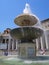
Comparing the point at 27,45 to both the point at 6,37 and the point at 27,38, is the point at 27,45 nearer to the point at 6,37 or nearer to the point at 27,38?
the point at 27,38

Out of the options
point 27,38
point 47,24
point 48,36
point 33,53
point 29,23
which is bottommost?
point 33,53

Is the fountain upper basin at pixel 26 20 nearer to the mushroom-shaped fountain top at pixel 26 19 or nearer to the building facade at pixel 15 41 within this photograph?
the mushroom-shaped fountain top at pixel 26 19

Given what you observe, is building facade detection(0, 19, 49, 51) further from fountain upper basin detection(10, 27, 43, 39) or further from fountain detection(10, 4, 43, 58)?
fountain upper basin detection(10, 27, 43, 39)

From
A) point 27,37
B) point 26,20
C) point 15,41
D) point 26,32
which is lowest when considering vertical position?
point 27,37

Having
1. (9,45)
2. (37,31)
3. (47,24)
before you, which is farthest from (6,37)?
(37,31)

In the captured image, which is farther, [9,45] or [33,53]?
[9,45]

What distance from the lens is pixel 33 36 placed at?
13602 millimetres

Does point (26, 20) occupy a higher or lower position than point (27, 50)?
higher

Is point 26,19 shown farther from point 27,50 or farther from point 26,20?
point 27,50

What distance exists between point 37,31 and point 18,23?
3.57 m

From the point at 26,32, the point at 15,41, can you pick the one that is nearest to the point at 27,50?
the point at 26,32

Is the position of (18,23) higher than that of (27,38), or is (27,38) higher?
(18,23)

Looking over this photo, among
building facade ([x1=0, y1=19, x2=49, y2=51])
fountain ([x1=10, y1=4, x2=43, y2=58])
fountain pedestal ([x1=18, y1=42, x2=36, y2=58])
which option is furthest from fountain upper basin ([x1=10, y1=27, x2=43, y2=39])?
building facade ([x1=0, y1=19, x2=49, y2=51])

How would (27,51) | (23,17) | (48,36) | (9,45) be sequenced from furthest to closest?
1. (9,45)
2. (48,36)
3. (23,17)
4. (27,51)
